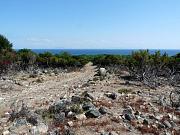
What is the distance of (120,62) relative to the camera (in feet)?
162

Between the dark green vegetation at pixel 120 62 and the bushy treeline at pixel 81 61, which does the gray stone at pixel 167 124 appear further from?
the bushy treeline at pixel 81 61

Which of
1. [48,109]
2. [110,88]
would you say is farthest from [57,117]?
[110,88]

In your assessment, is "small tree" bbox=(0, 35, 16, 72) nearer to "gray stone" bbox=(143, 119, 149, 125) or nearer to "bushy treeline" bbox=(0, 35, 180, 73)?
"bushy treeline" bbox=(0, 35, 180, 73)

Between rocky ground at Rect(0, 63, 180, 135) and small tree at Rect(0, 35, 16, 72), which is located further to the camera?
small tree at Rect(0, 35, 16, 72)

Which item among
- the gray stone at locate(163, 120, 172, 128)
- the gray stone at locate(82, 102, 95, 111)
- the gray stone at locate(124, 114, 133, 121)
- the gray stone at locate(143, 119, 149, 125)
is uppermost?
the gray stone at locate(82, 102, 95, 111)

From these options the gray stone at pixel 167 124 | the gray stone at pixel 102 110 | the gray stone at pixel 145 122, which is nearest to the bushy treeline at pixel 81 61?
the gray stone at pixel 102 110

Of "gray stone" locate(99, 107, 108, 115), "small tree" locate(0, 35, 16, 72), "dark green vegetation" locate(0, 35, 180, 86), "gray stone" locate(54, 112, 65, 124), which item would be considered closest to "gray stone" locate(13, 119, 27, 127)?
"gray stone" locate(54, 112, 65, 124)

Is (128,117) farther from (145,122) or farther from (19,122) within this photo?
(19,122)

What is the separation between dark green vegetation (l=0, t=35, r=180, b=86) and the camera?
32750 millimetres

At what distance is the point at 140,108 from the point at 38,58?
36.4 m

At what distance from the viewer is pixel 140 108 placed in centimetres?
1767

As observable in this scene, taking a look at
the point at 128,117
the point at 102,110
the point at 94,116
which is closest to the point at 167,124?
the point at 128,117

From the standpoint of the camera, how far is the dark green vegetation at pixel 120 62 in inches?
1289

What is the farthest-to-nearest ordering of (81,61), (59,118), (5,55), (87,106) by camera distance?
(81,61) → (5,55) → (87,106) → (59,118)
